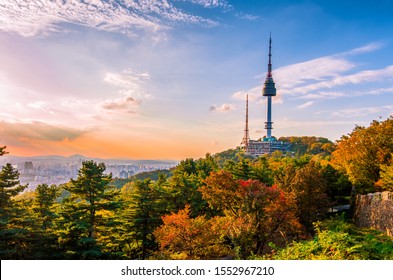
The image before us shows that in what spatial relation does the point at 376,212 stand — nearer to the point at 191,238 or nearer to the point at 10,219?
the point at 191,238

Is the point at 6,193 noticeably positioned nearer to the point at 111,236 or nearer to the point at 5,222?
the point at 5,222

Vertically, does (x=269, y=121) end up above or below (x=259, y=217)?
above

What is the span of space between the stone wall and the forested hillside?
805 millimetres

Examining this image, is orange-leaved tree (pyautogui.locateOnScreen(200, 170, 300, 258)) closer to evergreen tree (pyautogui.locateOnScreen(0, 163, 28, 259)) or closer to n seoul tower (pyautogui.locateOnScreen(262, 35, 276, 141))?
evergreen tree (pyautogui.locateOnScreen(0, 163, 28, 259))

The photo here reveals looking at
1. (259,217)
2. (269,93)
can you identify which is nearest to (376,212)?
(259,217)

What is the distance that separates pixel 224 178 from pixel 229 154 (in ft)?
209

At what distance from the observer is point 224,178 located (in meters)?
9.34

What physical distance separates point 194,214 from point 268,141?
219 ft

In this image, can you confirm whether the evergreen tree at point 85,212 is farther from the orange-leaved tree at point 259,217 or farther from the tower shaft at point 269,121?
the tower shaft at point 269,121

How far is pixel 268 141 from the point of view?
7756cm

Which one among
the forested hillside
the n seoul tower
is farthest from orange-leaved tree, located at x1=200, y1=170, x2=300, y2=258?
the n seoul tower

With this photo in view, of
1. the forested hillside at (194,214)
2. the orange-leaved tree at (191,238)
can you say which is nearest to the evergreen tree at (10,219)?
the forested hillside at (194,214)

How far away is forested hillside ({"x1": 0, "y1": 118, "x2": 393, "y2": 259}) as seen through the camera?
8492 mm
